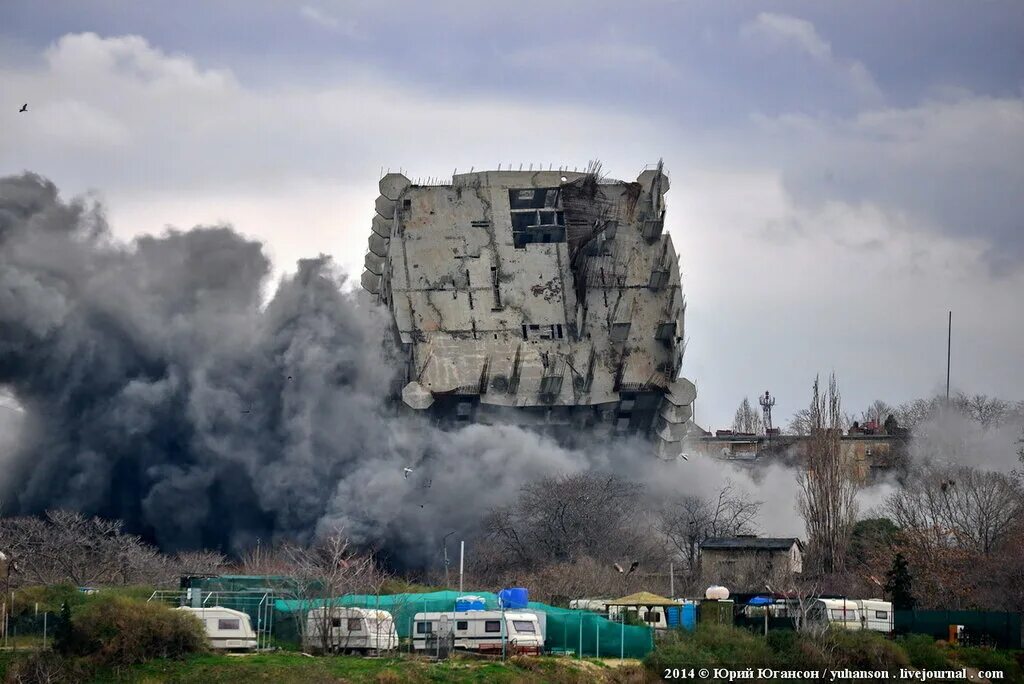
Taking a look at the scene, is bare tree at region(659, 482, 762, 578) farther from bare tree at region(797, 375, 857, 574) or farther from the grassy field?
the grassy field

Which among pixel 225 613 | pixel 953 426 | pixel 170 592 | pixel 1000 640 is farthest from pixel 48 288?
pixel 953 426

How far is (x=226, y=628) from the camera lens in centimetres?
4338

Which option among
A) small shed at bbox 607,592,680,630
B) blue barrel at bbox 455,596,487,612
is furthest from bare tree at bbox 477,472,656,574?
blue barrel at bbox 455,596,487,612

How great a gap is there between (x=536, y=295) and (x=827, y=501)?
544 inches

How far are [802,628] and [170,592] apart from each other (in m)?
15.5

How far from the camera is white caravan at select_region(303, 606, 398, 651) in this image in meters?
43.8

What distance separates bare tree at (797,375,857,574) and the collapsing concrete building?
19.7ft

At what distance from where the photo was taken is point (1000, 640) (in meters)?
52.9

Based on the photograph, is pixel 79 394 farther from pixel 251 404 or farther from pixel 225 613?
pixel 225 613

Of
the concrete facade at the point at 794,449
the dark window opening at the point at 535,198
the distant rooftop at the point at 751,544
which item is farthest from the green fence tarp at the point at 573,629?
the concrete facade at the point at 794,449

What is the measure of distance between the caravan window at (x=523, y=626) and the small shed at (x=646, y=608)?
5909 millimetres

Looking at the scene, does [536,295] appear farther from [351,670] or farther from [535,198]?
[351,670]

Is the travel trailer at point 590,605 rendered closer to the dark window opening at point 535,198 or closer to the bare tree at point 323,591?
the bare tree at point 323,591

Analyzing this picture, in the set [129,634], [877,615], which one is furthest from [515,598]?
[129,634]
